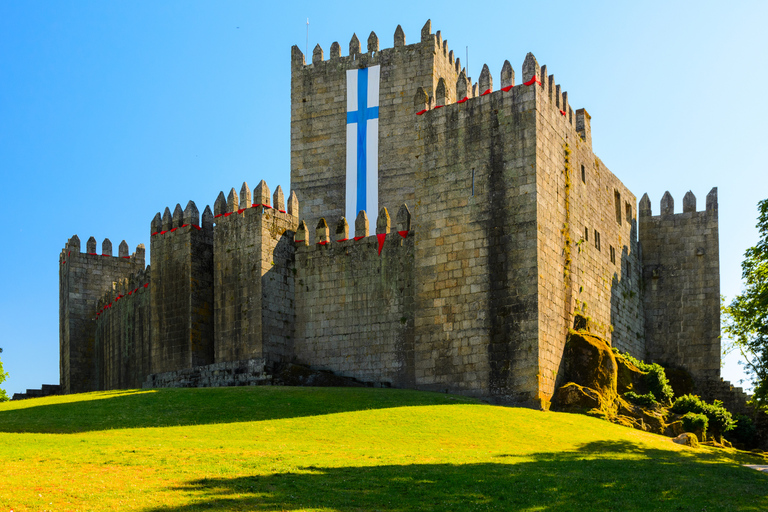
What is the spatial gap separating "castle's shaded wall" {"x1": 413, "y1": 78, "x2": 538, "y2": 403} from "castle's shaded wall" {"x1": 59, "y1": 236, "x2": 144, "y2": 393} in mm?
23839

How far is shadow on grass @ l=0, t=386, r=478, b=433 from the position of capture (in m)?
27.4

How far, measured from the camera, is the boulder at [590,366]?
1328 inches

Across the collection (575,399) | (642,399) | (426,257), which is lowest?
(642,399)

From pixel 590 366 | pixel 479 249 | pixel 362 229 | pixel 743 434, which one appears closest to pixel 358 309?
pixel 362 229

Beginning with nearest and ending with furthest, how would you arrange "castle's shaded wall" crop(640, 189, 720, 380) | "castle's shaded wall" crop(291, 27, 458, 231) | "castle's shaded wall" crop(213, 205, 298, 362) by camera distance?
1. "castle's shaded wall" crop(213, 205, 298, 362)
2. "castle's shaded wall" crop(640, 189, 720, 380)
3. "castle's shaded wall" crop(291, 27, 458, 231)

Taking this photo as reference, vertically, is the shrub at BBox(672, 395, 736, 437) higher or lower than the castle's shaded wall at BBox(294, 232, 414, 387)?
lower

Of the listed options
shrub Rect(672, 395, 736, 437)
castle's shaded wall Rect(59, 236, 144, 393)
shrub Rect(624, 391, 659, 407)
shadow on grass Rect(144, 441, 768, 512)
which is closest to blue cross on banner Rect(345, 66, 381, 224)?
castle's shaded wall Rect(59, 236, 144, 393)

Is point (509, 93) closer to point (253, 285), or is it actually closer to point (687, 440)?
point (253, 285)

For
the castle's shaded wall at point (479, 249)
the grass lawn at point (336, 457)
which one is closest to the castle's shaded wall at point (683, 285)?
the grass lawn at point (336, 457)

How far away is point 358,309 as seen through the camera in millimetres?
36281

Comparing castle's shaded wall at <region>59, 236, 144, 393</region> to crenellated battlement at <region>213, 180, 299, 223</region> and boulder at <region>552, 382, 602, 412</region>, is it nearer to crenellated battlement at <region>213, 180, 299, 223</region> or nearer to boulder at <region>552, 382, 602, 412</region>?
crenellated battlement at <region>213, 180, 299, 223</region>

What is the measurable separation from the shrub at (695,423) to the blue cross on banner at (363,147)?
17.9m

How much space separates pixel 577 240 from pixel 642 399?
19.9ft

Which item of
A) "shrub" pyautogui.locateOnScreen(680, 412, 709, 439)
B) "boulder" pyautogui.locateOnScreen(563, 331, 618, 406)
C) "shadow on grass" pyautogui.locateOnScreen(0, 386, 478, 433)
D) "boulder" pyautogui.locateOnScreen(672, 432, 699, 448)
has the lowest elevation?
"boulder" pyautogui.locateOnScreen(672, 432, 699, 448)
